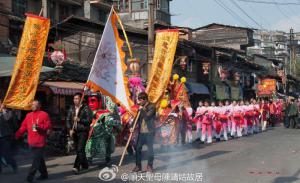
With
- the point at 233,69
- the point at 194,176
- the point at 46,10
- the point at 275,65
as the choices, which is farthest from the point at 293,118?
the point at 275,65

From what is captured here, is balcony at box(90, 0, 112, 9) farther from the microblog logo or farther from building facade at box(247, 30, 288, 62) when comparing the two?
building facade at box(247, 30, 288, 62)

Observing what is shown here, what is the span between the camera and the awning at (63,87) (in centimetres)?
1633

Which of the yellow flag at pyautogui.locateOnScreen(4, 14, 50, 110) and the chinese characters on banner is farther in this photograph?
the chinese characters on banner

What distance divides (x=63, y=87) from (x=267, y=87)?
28781 mm

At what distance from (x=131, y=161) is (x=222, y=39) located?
1472 inches

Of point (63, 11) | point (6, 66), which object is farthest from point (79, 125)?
point (63, 11)

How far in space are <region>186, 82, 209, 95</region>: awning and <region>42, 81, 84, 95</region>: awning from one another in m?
13.4

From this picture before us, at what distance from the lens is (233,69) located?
39812 mm

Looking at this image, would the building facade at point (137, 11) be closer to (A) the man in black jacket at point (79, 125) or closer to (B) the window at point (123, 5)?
(B) the window at point (123, 5)

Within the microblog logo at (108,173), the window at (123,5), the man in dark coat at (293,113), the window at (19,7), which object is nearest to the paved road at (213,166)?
the microblog logo at (108,173)

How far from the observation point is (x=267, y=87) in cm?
4166

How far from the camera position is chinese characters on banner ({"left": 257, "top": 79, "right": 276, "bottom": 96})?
4128cm

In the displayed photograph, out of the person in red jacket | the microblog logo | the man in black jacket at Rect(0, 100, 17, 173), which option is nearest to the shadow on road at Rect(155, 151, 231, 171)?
the microblog logo

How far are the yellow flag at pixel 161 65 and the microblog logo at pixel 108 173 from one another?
2312 millimetres
